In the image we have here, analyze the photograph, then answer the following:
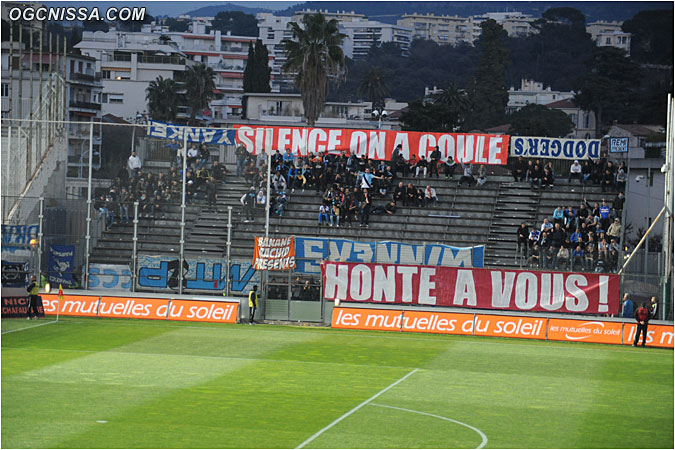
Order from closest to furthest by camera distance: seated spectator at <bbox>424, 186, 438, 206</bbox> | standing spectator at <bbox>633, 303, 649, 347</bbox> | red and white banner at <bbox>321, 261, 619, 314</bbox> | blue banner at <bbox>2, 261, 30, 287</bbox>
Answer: standing spectator at <bbox>633, 303, 649, 347</bbox> < red and white banner at <bbox>321, 261, 619, 314</bbox> < blue banner at <bbox>2, 261, 30, 287</bbox> < seated spectator at <bbox>424, 186, 438, 206</bbox>

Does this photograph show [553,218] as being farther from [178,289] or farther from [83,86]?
[83,86]

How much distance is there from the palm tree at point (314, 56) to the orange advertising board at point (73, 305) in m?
39.8

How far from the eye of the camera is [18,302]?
122 feet

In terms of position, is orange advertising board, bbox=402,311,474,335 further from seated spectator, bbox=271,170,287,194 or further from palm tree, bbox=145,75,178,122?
palm tree, bbox=145,75,178,122

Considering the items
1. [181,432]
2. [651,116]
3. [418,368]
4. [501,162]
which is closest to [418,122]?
[651,116]

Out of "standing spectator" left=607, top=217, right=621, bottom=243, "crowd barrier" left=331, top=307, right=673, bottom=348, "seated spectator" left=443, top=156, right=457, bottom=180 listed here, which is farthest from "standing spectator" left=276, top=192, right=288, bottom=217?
"standing spectator" left=607, top=217, right=621, bottom=243

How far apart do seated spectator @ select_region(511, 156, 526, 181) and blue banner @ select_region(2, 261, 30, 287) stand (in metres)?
24.5

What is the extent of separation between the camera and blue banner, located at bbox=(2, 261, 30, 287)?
38344 mm

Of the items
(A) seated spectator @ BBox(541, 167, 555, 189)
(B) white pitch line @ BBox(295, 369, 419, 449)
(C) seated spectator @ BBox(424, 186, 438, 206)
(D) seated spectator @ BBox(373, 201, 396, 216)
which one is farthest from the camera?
(A) seated spectator @ BBox(541, 167, 555, 189)

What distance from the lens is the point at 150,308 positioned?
3912cm

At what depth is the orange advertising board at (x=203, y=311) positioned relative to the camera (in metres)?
39.1

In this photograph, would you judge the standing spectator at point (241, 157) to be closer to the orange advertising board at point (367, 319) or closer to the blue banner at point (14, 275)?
the orange advertising board at point (367, 319)

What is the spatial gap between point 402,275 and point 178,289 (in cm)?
934

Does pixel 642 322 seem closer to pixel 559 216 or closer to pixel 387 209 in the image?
pixel 559 216
